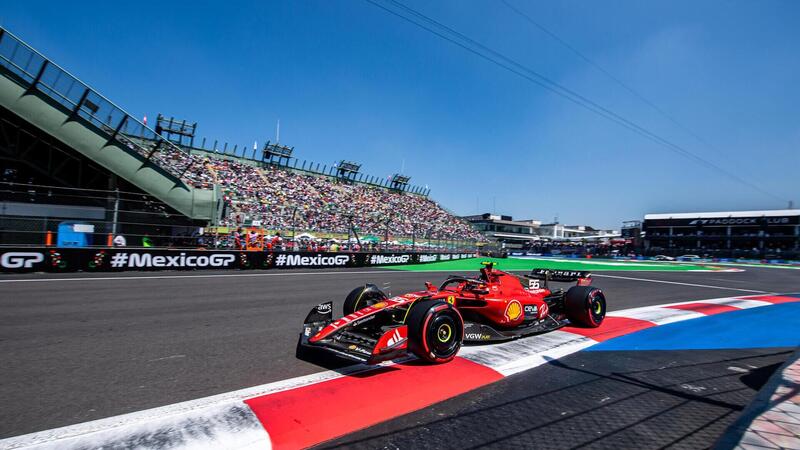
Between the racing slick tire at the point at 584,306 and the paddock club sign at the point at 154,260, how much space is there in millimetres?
12501

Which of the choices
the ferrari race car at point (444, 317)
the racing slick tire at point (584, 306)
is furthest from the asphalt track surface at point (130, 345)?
the racing slick tire at point (584, 306)

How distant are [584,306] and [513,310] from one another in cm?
161

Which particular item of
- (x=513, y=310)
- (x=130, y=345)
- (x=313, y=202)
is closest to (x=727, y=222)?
(x=313, y=202)

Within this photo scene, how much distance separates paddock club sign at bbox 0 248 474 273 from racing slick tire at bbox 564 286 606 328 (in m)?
12.5

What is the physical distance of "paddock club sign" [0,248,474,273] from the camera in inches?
438

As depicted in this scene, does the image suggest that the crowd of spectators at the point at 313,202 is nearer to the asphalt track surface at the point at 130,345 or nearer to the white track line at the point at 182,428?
the asphalt track surface at the point at 130,345

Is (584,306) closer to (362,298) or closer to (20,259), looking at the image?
(362,298)

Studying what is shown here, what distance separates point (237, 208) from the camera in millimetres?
29109

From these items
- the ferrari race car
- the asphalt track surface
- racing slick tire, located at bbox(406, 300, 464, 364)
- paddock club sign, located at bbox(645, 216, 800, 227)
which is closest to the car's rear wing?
the ferrari race car

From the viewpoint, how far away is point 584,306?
6395 mm

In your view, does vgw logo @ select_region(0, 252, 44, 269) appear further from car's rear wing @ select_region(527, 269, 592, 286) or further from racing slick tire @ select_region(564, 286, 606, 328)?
racing slick tire @ select_region(564, 286, 606, 328)

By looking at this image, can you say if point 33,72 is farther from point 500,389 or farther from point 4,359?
point 500,389

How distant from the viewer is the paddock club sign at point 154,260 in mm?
11125

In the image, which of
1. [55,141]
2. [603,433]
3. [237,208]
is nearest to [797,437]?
[603,433]
